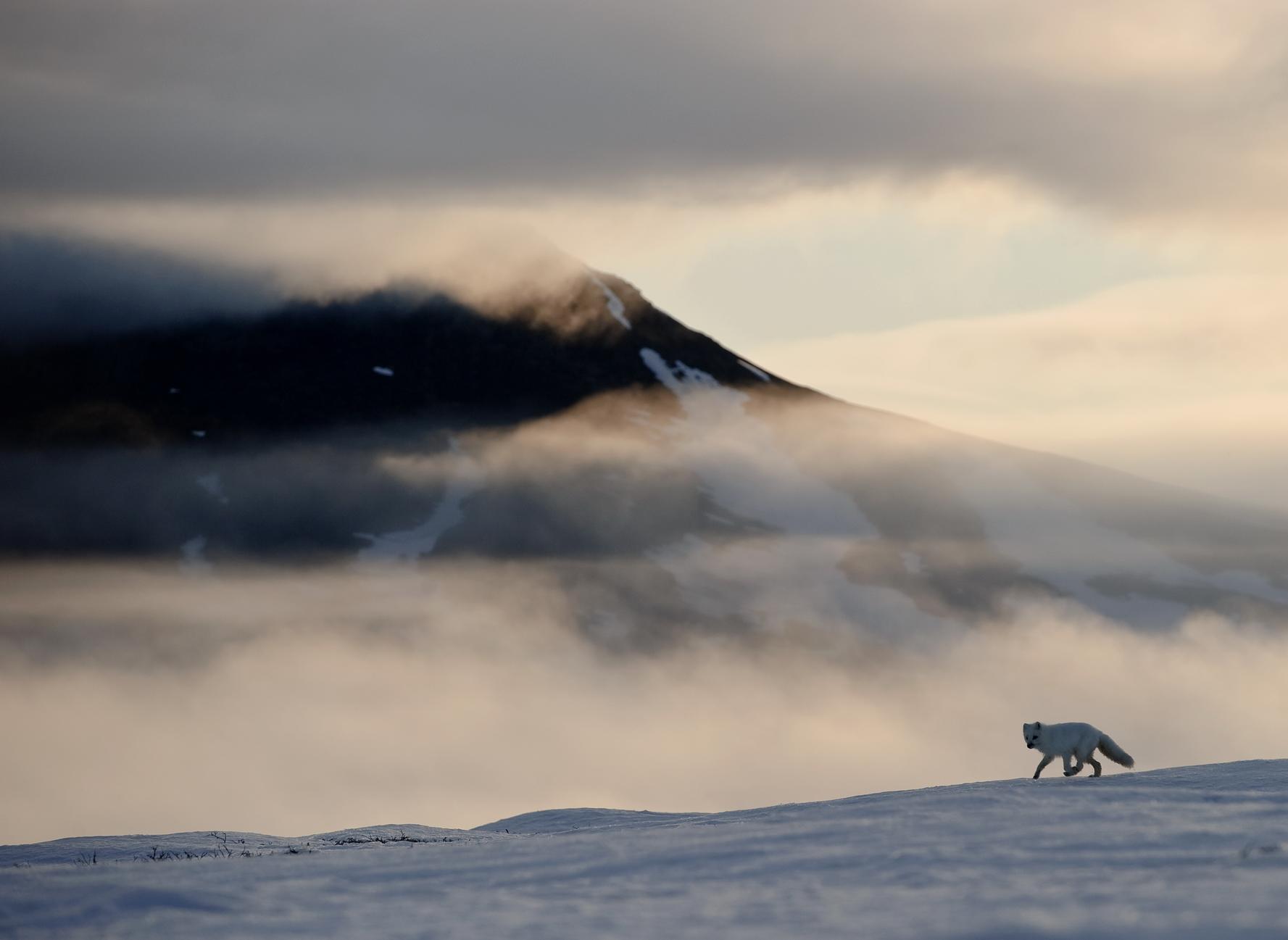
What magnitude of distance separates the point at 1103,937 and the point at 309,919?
6.94m

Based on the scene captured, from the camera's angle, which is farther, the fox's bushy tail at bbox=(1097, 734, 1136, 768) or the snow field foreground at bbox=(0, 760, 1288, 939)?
the fox's bushy tail at bbox=(1097, 734, 1136, 768)

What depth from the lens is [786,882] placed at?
48.1 feet

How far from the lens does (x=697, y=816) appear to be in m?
28.8

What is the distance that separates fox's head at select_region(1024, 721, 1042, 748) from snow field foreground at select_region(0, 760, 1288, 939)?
4.49 m

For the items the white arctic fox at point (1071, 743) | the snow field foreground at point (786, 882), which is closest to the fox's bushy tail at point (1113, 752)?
the white arctic fox at point (1071, 743)

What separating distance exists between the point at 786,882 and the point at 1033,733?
1072cm

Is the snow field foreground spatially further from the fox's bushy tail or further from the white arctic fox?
the fox's bushy tail

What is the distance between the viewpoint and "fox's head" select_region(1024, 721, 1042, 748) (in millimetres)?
24047

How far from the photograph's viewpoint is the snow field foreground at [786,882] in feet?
41.7

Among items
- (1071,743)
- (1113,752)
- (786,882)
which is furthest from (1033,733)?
(786,882)

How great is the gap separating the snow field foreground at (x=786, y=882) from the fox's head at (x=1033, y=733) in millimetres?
4488

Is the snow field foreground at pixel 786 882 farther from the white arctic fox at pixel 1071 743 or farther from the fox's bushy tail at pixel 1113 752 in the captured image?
the fox's bushy tail at pixel 1113 752

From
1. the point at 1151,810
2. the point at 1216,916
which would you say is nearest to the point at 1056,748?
the point at 1151,810

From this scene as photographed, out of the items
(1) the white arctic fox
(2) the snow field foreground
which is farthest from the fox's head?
(2) the snow field foreground
